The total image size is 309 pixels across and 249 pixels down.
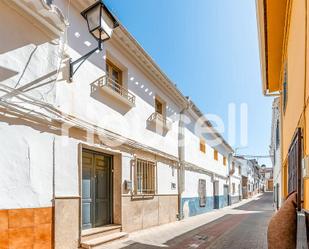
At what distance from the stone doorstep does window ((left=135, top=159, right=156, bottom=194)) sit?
4.90 feet

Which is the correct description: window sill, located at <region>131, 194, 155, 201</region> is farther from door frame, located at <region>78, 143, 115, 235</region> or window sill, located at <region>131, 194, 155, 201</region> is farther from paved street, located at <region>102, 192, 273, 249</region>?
paved street, located at <region>102, 192, 273, 249</region>

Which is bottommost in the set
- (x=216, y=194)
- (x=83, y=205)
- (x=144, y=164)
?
(x=216, y=194)

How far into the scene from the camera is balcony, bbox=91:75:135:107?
22.7 feet

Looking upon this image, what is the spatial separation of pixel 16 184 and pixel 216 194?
1690 centimetres

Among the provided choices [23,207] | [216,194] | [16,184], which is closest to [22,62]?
[16,184]

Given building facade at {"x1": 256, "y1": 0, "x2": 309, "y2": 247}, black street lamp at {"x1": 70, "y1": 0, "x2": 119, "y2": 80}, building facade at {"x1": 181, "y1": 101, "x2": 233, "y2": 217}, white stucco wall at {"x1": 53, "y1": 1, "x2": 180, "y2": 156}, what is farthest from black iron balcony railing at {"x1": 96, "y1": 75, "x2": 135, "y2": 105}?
building facade at {"x1": 181, "y1": 101, "x2": 233, "y2": 217}

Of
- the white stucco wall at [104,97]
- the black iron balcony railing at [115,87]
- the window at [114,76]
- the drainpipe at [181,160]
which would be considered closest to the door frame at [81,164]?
the white stucco wall at [104,97]

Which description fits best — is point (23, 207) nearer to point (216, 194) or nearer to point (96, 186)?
point (96, 186)

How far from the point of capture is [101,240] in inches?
254

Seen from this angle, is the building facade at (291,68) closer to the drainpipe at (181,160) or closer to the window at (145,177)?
the window at (145,177)

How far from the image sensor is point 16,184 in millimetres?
4625

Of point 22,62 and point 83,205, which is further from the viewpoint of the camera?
point 83,205

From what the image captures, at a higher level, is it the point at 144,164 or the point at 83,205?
the point at 144,164

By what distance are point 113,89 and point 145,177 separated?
10.4ft
